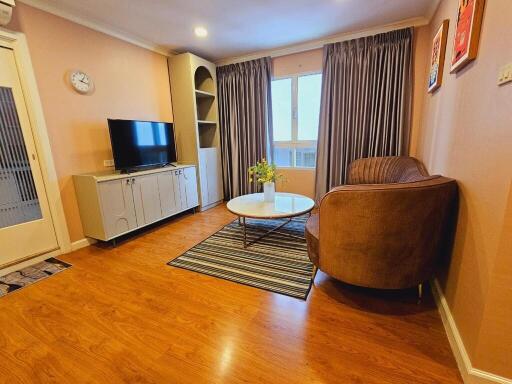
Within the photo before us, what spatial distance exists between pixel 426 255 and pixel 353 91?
2621 millimetres

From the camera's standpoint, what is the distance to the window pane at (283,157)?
4.15 metres

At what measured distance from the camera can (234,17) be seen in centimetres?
274

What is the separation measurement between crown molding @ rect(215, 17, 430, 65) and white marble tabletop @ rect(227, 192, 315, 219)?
89.9 inches

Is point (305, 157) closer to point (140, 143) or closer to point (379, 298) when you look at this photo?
point (140, 143)

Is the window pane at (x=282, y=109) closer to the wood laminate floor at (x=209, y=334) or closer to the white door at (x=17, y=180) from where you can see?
the wood laminate floor at (x=209, y=334)

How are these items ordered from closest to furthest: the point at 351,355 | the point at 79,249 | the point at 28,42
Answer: the point at 351,355, the point at 28,42, the point at 79,249

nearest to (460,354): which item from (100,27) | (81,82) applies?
(81,82)

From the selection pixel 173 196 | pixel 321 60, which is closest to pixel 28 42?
pixel 173 196

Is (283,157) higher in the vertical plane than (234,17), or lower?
lower

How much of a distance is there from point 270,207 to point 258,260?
65 cm

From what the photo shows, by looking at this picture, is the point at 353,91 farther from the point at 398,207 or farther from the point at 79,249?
the point at 79,249

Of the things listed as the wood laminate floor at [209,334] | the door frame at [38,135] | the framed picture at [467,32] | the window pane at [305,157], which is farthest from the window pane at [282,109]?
the door frame at [38,135]

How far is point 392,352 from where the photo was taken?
1.35m

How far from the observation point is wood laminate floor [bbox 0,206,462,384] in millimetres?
1261
